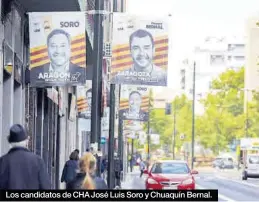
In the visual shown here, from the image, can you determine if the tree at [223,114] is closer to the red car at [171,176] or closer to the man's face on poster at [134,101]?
the man's face on poster at [134,101]

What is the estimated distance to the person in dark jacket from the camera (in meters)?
9.50

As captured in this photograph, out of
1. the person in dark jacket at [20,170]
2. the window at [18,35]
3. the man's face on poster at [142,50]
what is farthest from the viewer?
the man's face on poster at [142,50]

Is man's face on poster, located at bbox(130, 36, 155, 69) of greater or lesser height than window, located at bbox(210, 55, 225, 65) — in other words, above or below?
below

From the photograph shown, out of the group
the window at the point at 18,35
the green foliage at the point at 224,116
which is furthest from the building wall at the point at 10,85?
the green foliage at the point at 224,116

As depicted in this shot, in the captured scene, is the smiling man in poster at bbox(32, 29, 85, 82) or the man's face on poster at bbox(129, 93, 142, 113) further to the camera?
the man's face on poster at bbox(129, 93, 142, 113)

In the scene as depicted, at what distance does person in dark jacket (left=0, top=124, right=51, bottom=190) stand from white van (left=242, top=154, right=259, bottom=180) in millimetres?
54596

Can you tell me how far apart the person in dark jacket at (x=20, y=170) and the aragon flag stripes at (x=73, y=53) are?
6.13 metres

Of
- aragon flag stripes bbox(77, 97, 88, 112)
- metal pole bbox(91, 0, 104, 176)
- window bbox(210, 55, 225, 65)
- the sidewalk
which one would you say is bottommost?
the sidewalk

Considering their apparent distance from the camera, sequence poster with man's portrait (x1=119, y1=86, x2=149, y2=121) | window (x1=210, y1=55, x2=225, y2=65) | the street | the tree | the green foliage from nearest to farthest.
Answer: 1. the street
2. poster with man's portrait (x1=119, y1=86, x2=149, y2=121)
3. the green foliage
4. the tree
5. window (x1=210, y1=55, x2=225, y2=65)

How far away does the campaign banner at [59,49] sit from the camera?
51.2ft

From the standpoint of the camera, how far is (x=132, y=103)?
37219mm

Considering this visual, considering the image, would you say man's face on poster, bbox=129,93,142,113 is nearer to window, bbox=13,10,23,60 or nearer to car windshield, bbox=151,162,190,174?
car windshield, bbox=151,162,190,174
